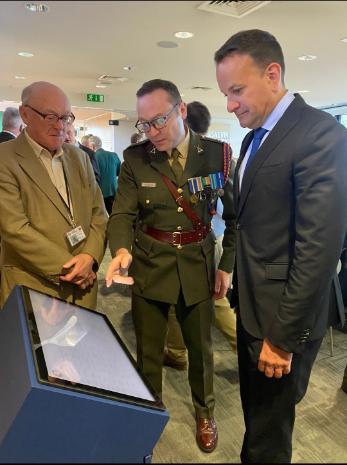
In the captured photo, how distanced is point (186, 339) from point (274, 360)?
2.54ft

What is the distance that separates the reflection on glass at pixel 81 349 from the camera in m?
0.84

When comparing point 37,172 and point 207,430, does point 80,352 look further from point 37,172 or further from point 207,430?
point 207,430

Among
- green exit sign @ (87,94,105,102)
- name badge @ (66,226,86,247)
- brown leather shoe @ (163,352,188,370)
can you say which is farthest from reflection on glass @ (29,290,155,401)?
green exit sign @ (87,94,105,102)

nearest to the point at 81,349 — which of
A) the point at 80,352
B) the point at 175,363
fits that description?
the point at 80,352

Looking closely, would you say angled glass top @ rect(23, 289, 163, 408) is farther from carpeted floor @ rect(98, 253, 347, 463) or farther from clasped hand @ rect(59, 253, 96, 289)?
carpeted floor @ rect(98, 253, 347, 463)

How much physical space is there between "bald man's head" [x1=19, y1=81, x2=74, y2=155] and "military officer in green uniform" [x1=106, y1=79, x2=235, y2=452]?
305 mm

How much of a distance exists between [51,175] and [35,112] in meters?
0.26

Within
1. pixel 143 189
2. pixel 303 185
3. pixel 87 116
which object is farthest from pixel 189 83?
pixel 87 116

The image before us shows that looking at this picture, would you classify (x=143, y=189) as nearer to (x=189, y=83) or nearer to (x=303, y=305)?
(x=189, y=83)

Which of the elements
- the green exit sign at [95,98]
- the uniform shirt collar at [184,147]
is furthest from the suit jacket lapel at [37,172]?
the green exit sign at [95,98]

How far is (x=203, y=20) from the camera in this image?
1.86 ft

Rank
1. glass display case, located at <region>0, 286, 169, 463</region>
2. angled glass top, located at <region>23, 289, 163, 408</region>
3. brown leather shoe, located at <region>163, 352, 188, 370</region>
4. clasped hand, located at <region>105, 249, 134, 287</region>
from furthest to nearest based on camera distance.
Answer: brown leather shoe, located at <region>163, 352, 188, 370</region>
clasped hand, located at <region>105, 249, 134, 287</region>
angled glass top, located at <region>23, 289, 163, 408</region>
glass display case, located at <region>0, 286, 169, 463</region>

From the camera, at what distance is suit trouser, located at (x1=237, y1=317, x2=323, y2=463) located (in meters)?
1.23

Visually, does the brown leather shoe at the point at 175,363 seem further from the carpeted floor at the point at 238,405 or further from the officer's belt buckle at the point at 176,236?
the officer's belt buckle at the point at 176,236
